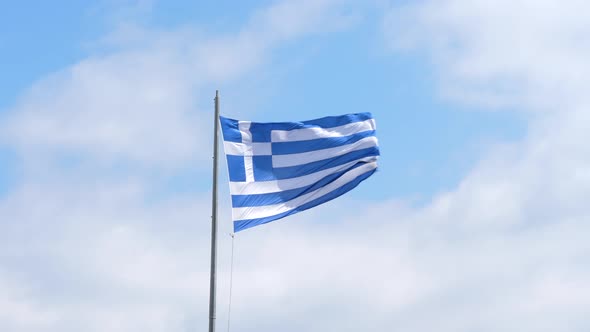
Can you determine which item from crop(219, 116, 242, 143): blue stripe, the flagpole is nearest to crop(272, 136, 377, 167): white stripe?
crop(219, 116, 242, 143): blue stripe

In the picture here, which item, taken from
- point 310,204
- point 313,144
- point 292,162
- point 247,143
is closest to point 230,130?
point 247,143

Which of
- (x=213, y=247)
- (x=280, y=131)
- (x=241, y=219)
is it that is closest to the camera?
→ (x=213, y=247)

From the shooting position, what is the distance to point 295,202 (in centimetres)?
3025

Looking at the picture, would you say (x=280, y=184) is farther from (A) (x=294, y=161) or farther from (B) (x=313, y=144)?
(B) (x=313, y=144)

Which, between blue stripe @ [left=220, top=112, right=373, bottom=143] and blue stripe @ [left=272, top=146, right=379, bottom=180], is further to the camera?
blue stripe @ [left=272, top=146, right=379, bottom=180]

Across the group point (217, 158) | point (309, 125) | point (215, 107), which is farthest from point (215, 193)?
point (309, 125)

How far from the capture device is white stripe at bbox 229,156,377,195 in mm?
29594

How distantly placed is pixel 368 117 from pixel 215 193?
6388 mm

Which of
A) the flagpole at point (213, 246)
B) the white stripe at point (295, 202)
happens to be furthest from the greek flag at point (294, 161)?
the flagpole at point (213, 246)

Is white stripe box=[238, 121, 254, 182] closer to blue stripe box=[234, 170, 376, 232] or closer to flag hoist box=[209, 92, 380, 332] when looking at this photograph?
flag hoist box=[209, 92, 380, 332]

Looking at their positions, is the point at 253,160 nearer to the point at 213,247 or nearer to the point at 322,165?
the point at 322,165

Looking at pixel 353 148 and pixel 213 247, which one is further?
pixel 353 148

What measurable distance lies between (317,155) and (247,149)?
2048 mm

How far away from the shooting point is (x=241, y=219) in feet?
94.9
